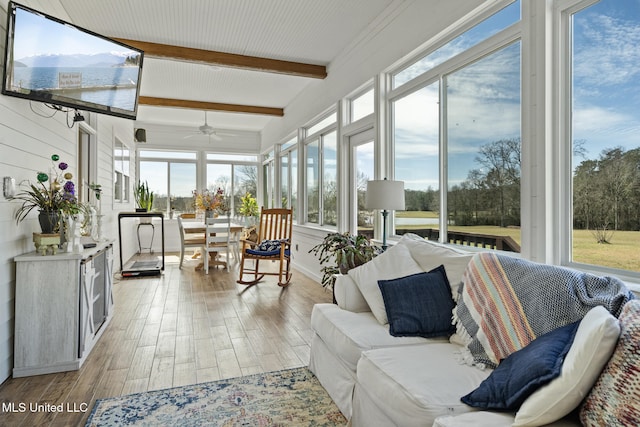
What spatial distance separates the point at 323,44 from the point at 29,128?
10.5 feet

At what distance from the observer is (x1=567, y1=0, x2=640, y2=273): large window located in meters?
1.82

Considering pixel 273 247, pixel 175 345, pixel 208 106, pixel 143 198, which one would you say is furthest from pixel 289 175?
pixel 175 345

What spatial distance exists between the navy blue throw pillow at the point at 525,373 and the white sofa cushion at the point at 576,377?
1.4 inches

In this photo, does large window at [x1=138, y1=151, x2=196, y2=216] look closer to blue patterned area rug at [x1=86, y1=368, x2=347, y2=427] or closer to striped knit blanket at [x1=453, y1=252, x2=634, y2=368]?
blue patterned area rug at [x1=86, y1=368, x2=347, y2=427]

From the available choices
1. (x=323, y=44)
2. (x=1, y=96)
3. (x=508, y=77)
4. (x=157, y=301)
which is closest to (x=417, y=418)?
(x=508, y=77)

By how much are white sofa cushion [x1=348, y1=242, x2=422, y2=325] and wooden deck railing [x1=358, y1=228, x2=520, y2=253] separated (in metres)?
0.63

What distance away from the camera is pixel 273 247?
Result: 5.26m

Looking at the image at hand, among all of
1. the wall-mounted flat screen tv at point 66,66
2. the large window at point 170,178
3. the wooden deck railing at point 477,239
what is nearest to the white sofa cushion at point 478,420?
the wooden deck railing at point 477,239

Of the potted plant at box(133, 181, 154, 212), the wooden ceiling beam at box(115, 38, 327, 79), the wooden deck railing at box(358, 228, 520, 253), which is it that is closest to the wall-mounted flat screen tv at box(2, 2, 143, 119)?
the wooden ceiling beam at box(115, 38, 327, 79)

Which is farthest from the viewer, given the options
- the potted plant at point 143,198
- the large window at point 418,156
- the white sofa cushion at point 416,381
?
the potted plant at point 143,198

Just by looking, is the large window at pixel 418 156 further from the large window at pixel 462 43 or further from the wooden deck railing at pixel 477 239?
the large window at pixel 462 43

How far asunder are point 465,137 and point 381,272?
4.25 ft

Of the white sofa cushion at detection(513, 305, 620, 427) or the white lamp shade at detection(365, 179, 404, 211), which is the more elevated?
the white lamp shade at detection(365, 179, 404, 211)

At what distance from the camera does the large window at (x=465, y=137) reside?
8.13ft
